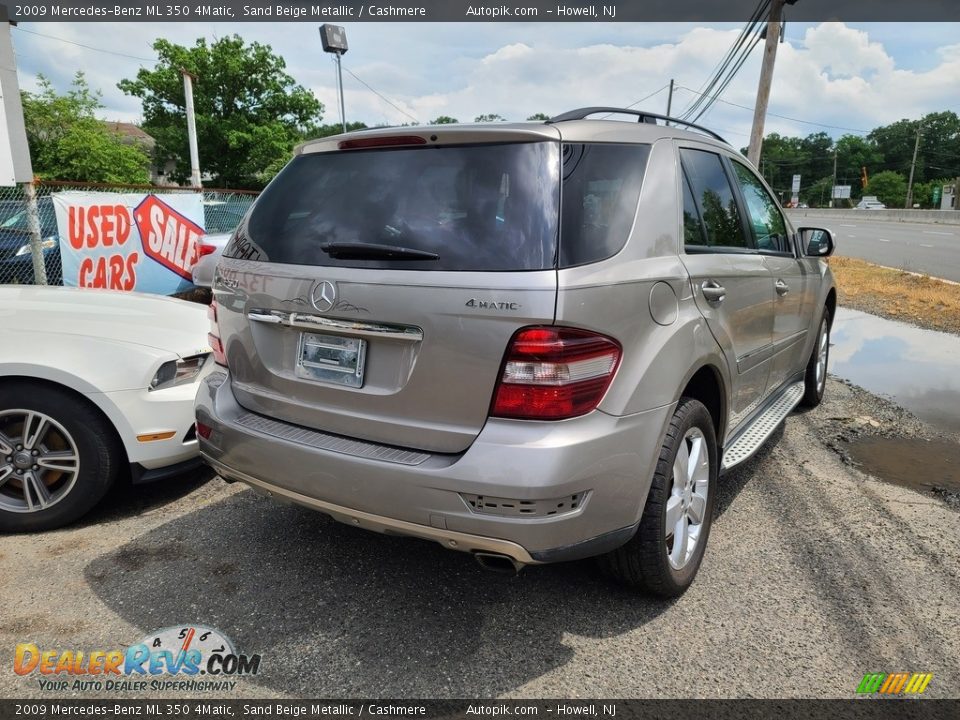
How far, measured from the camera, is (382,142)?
8.39 ft

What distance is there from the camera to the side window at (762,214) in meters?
3.79

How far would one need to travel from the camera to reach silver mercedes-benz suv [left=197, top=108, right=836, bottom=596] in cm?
209

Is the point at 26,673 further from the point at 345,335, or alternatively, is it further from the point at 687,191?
the point at 687,191

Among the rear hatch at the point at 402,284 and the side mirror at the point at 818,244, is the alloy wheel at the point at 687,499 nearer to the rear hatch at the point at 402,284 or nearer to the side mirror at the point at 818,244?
the rear hatch at the point at 402,284

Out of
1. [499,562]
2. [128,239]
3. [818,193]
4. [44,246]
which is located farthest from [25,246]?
[818,193]

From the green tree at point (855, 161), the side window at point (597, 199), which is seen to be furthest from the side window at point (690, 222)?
the green tree at point (855, 161)

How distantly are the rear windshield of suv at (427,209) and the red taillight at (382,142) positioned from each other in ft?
0.08

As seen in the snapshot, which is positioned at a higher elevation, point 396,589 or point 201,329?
point 201,329

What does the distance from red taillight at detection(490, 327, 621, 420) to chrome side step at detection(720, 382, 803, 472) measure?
1261mm

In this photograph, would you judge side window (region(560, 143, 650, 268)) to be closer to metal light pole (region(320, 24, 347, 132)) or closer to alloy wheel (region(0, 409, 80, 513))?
alloy wheel (region(0, 409, 80, 513))

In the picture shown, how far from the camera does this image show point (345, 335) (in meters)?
2.33

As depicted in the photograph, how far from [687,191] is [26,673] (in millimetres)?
3085

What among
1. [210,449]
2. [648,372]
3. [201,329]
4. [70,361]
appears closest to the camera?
[648,372]

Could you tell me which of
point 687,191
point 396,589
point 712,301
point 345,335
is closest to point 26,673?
point 396,589
